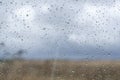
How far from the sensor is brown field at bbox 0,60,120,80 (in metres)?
13.1

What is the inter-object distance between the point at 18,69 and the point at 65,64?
169 centimetres

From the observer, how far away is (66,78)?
1312 centimetres

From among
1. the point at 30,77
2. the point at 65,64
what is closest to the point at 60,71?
the point at 65,64

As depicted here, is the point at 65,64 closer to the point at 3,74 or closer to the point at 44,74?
the point at 44,74

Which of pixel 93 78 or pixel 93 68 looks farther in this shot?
pixel 93 68

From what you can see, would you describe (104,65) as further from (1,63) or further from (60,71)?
(1,63)

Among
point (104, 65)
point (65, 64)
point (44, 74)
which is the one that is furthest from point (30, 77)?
point (104, 65)

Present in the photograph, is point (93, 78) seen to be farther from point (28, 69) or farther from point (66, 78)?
point (28, 69)

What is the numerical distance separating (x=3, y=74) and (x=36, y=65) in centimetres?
128

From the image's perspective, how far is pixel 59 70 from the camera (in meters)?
13.8

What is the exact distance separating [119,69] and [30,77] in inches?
129

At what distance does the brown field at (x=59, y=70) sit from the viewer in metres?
13.1

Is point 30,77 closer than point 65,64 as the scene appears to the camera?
Answer: Yes

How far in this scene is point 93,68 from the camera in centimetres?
1407
